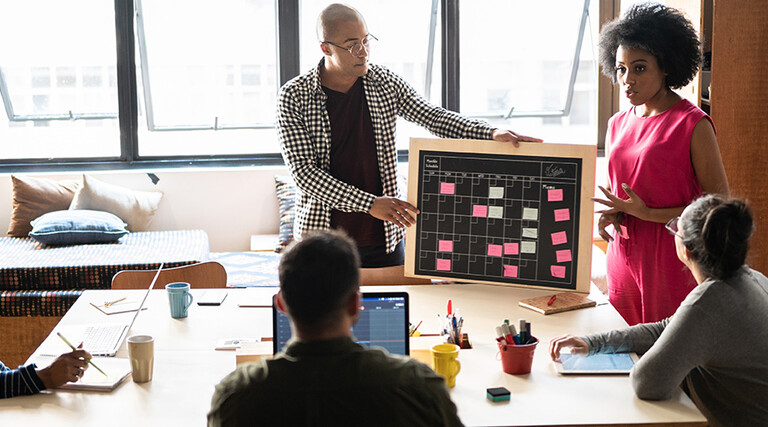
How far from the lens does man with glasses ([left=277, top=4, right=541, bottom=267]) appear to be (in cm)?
287

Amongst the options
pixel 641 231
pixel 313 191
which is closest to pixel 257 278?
pixel 313 191

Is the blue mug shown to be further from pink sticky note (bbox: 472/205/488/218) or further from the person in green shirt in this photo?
the person in green shirt

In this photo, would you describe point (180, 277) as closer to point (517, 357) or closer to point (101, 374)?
point (101, 374)

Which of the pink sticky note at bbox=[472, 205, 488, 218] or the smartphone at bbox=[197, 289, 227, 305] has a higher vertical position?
the pink sticky note at bbox=[472, 205, 488, 218]

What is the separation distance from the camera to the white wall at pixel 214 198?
5148mm

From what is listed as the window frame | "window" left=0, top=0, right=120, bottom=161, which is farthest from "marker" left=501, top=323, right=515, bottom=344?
"window" left=0, top=0, right=120, bottom=161

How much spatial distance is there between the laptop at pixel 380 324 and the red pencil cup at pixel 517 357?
25 cm

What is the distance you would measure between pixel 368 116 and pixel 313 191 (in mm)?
369

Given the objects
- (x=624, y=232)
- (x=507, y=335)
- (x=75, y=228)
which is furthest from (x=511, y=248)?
(x=75, y=228)

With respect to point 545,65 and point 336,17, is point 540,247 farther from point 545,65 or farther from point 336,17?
point 545,65

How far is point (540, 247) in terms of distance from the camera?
279 cm

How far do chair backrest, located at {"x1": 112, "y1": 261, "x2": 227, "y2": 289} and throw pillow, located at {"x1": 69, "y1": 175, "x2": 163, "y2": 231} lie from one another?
1.97m

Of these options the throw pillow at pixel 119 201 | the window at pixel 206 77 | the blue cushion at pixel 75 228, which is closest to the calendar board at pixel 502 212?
the blue cushion at pixel 75 228

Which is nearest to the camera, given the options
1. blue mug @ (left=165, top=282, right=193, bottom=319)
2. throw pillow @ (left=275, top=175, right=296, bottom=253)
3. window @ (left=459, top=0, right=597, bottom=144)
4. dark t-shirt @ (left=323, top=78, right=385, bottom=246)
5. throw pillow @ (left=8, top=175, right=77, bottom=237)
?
blue mug @ (left=165, top=282, right=193, bottom=319)
